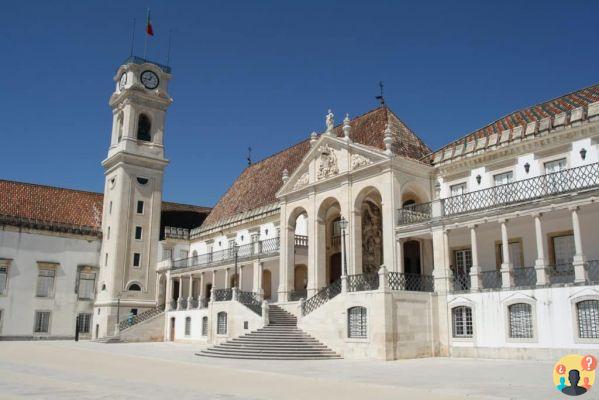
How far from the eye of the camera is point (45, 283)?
41125mm

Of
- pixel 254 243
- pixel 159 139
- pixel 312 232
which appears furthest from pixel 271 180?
pixel 312 232

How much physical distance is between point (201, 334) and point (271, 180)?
1232 cm

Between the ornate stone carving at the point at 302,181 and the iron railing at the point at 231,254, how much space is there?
457 cm

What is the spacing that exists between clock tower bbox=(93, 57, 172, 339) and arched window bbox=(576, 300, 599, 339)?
31241 mm

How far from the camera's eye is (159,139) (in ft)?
149

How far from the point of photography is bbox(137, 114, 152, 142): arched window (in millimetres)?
44884

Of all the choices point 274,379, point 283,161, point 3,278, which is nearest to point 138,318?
point 3,278

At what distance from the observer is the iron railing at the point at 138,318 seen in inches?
1495

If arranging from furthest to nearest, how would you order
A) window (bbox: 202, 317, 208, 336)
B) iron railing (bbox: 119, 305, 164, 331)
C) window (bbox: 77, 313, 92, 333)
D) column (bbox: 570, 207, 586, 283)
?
window (bbox: 77, 313, 92, 333) < iron railing (bbox: 119, 305, 164, 331) < window (bbox: 202, 317, 208, 336) < column (bbox: 570, 207, 586, 283)

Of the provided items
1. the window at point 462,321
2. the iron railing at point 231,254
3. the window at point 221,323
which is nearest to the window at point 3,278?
the iron railing at point 231,254

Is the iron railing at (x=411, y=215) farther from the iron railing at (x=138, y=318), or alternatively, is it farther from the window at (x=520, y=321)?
the iron railing at (x=138, y=318)

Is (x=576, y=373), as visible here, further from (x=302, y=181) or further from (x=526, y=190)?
(x=302, y=181)

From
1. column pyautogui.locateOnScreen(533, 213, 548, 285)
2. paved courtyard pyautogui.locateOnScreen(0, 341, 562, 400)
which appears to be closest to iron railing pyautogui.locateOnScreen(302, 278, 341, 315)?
paved courtyard pyautogui.locateOnScreen(0, 341, 562, 400)

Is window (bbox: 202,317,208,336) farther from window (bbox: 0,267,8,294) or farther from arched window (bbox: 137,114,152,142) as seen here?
arched window (bbox: 137,114,152,142)
